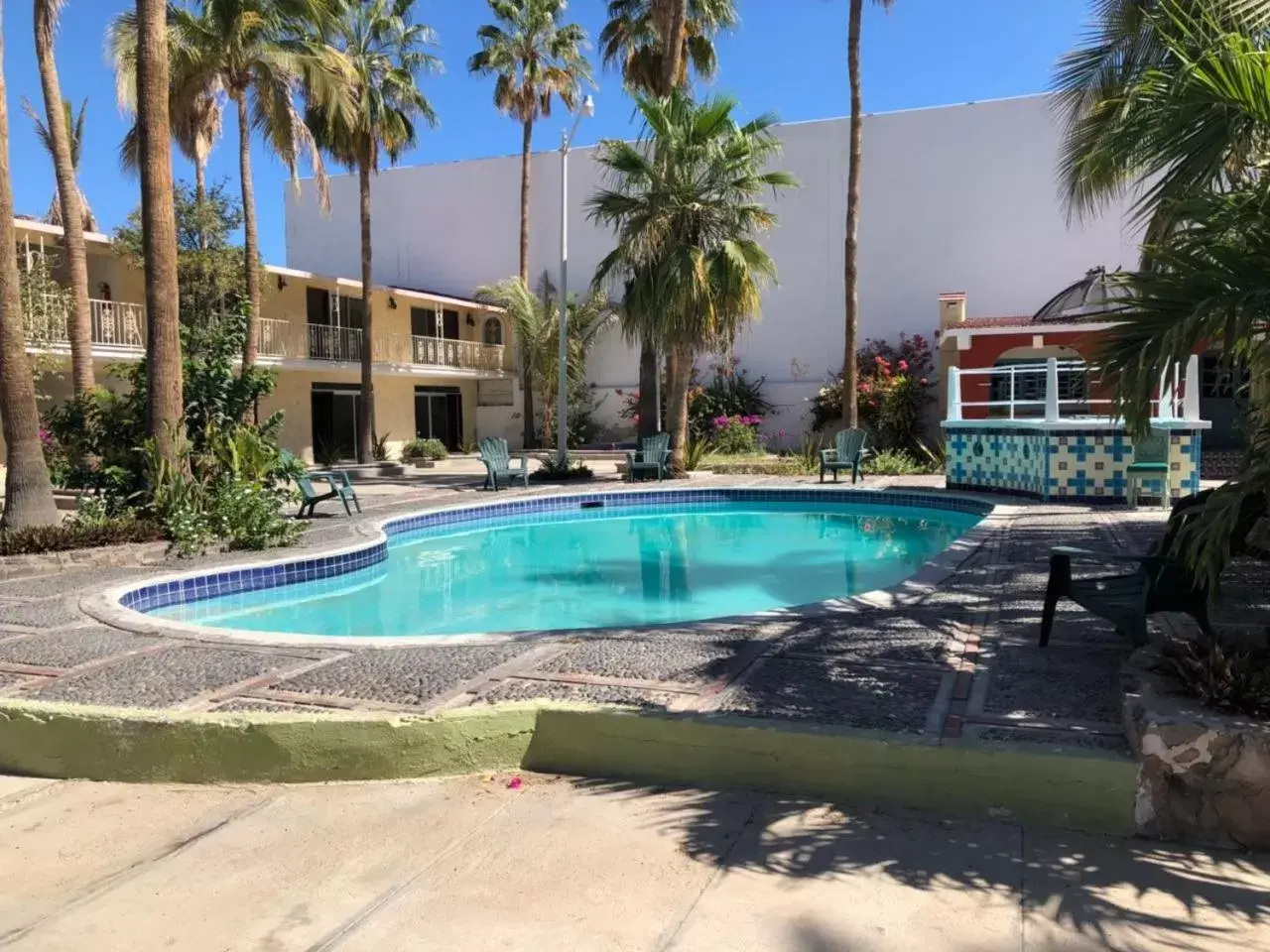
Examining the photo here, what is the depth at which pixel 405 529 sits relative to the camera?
43.4ft

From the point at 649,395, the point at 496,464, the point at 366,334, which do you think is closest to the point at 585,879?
the point at 496,464

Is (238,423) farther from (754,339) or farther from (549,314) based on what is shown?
(754,339)

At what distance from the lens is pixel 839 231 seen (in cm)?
2720

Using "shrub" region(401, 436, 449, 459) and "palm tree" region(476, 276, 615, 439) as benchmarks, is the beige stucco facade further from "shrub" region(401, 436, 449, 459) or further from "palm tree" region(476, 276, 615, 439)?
"palm tree" region(476, 276, 615, 439)

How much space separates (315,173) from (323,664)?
710 inches

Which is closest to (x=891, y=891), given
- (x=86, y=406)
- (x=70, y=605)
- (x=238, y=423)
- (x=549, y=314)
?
(x=70, y=605)

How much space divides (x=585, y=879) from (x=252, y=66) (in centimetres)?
1971

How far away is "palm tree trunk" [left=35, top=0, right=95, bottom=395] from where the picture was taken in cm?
1539

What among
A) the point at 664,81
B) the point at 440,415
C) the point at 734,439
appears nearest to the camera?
the point at 664,81

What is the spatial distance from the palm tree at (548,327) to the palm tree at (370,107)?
16.9ft

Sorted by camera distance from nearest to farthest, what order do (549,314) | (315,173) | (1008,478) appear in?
1. (1008,478)
2. (315,173)
3. (549,314)

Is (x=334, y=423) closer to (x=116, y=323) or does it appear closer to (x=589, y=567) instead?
(x=116, y=323)

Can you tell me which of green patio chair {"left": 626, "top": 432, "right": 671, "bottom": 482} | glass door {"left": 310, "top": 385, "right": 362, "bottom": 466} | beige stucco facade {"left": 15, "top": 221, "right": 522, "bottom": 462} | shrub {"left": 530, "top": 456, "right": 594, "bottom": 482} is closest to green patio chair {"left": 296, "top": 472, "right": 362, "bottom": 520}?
shrub {"left": 530, "top": 456, "right": 594, "bottom": 482}

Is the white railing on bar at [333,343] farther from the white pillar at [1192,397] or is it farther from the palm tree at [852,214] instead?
the white pillar at [1192,397]
